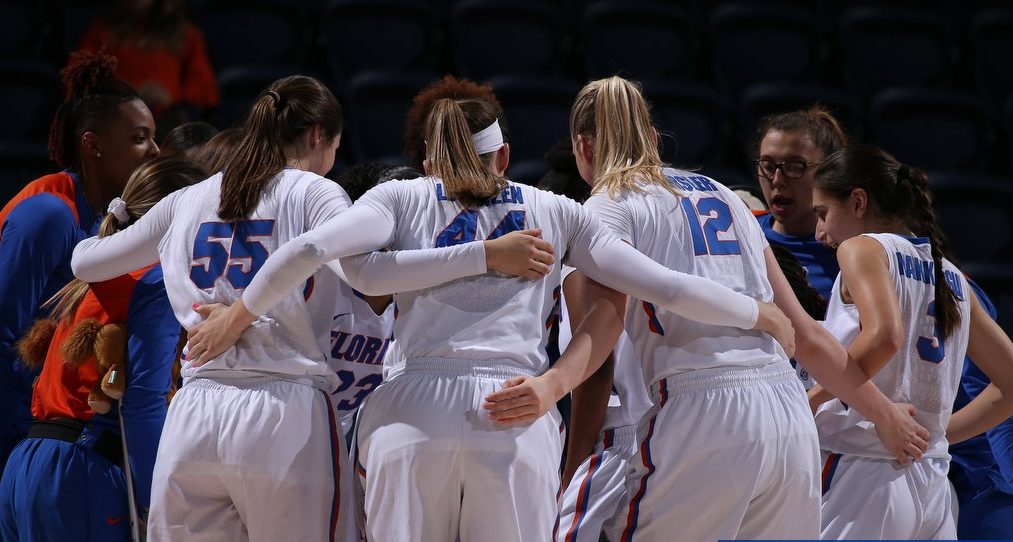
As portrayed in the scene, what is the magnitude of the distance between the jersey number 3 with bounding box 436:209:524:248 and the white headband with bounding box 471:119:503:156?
0.72 feet

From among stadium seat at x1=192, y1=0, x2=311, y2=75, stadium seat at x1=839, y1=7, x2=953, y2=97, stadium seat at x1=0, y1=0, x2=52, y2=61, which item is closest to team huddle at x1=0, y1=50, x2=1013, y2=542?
stadium seat at x1=192, y1=0, x2=311, y2=75

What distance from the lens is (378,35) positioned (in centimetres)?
747

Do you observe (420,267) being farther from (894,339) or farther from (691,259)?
(894,339)

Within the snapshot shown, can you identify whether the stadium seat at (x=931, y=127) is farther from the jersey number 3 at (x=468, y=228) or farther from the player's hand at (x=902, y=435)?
the jersey number 3 at (x=468, y=228)

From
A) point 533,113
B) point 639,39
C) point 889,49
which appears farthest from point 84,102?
point 889,49

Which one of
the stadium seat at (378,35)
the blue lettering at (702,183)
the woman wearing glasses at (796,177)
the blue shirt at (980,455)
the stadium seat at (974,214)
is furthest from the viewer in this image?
the stadium seat at (378,35)

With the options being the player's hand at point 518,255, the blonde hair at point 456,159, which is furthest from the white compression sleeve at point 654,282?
the blonde hair at point 456,159

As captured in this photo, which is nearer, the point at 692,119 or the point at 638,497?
the point at 638,497

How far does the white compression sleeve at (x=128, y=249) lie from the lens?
3.17 metres

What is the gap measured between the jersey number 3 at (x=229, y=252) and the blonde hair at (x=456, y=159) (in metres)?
0.49

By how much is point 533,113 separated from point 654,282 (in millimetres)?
4043

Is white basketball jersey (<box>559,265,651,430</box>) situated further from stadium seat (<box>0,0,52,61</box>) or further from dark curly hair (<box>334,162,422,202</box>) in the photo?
stadium seat (<box>0,0,52,61</box>)

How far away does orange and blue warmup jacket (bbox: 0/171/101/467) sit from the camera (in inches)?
147

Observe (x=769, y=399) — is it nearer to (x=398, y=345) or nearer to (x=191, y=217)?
(x=398, y=345)
